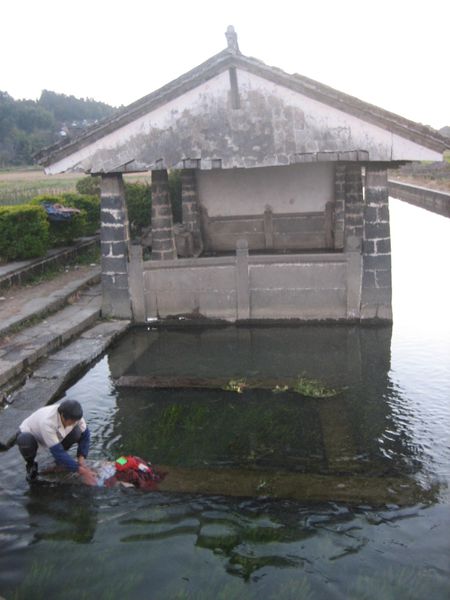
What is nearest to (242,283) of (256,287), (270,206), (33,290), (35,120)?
(256,287)

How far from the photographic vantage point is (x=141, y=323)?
1234 cm

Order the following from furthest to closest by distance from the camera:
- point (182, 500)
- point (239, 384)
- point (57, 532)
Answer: point (239, 384), point (182, 500), point (57, 532)

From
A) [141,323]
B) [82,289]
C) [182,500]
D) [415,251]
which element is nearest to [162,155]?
[141,323]

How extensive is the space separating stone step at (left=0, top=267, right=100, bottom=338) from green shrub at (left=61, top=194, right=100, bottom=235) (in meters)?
4.92

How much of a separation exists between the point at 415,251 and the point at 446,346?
37.3 feet

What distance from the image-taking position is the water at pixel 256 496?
5004 millimetres

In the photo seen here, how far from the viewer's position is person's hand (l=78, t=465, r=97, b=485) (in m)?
6.29

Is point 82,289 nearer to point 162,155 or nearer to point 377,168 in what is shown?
point 162,155

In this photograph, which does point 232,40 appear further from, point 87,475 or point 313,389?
point 87,475

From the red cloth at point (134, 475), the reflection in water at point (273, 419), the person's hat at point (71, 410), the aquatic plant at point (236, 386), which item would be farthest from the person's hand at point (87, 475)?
the aquatic plant at point (236, 386)

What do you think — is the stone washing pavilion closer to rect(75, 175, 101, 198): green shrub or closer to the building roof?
the building roof

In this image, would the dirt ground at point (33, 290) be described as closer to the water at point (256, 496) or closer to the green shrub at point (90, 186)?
the water at point (256, 496)

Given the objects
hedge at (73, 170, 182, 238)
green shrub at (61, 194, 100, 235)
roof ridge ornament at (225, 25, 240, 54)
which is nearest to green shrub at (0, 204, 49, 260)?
green shrub at (61, 194, 100, 235)

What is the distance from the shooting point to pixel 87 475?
6.30 metres
